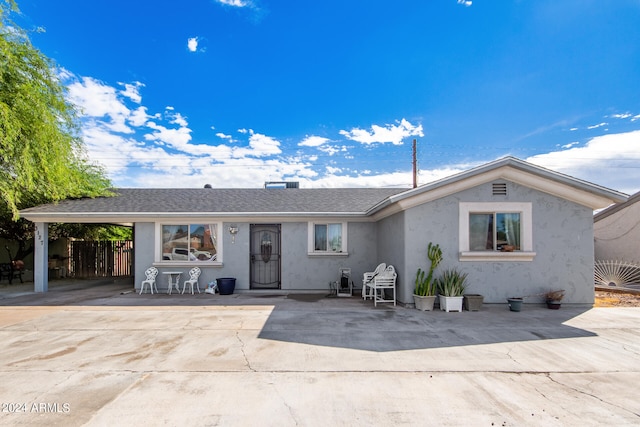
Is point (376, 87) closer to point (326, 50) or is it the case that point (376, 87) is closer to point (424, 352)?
point (326, 50)

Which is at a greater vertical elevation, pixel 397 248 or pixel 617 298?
pixel 397 248

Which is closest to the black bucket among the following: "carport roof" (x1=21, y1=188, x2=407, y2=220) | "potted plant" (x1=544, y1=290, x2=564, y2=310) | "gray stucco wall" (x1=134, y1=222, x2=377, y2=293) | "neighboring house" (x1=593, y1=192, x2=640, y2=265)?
"gray stucco wall" (x1=134, y1=222, x2=377, y2=293)

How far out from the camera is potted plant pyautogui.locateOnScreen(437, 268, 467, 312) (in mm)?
8008

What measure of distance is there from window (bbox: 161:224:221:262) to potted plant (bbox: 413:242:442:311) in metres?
6.44

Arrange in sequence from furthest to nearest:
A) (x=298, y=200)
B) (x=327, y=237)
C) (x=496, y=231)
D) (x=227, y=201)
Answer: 1. (x=298, y=200)
2. (x=227, y=201)
3. (x=327, y=237)
4. (x=496, y=231)

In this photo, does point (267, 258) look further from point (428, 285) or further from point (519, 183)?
point (519, 183)

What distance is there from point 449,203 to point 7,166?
10514mm

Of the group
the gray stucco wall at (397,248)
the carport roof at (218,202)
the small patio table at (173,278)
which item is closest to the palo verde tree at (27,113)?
the carport roof at (218,202)

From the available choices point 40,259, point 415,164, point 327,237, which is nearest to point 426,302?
point 327,237

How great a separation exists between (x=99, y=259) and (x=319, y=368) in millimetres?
15378

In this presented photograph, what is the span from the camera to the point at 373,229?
11430 millimetres

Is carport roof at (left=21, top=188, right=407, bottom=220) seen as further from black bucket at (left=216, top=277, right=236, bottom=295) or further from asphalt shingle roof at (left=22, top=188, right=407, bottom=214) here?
black bucket at (left=216, top=277, right=236, bottom=295)

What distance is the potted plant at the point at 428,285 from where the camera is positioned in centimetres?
810

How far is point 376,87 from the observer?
13688 mm
